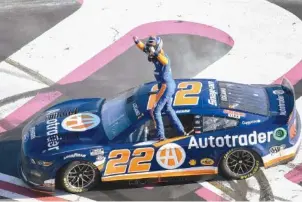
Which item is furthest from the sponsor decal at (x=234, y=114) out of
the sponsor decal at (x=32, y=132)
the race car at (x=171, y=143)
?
the sponsor decal at (x=32, y=132)

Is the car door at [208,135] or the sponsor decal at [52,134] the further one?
the sponsor decal at [52,134]

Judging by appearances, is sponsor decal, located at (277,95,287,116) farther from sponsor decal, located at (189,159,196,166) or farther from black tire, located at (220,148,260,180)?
sponsor decal, located at (189,159,196,166)

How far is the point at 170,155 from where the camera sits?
9328 millimetres

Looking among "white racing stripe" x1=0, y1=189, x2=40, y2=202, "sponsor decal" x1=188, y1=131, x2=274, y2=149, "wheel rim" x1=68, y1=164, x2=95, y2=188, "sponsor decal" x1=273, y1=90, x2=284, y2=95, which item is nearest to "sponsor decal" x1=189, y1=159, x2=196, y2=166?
"sponsor decal" x1=188, y1=131, x2=274, y2=149

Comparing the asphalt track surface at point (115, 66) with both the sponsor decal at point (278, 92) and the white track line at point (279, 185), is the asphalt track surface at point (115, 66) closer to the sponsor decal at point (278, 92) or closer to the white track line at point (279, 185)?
the white track line at point (279, 185)

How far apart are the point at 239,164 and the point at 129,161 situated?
1676mm

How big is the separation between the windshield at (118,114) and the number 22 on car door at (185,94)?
0.33 meters

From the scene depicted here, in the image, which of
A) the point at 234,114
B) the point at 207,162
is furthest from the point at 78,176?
the point at 234,114

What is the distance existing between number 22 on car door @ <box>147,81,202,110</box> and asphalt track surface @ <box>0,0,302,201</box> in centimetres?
133

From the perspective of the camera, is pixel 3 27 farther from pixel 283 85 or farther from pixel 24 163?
pixel 283 85

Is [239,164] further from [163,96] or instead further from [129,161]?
[129,161]

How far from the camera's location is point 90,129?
31.5 ft

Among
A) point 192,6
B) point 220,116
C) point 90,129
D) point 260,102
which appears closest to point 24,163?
point 90,129

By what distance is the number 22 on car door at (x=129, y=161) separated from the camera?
929cm
